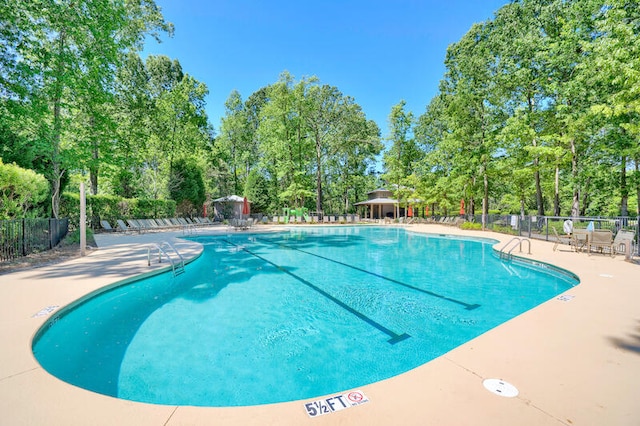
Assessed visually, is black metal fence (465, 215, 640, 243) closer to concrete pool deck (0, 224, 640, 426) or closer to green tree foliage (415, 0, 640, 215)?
Result: green tree foliage (415, 0, 640, 215)

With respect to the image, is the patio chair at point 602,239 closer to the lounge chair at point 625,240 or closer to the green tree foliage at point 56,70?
the lounge chair at point 625,240

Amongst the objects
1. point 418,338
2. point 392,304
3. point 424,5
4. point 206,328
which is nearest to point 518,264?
point 392,304

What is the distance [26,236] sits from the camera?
27.6 ft

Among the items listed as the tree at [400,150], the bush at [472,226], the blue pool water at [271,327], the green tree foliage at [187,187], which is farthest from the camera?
the tree at [400,150]

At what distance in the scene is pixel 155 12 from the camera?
17.9 meters

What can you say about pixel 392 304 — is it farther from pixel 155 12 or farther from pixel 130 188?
pixel 130 188

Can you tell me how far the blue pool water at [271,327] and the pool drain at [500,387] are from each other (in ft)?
4.42

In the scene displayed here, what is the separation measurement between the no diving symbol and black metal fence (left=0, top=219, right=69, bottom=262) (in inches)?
392

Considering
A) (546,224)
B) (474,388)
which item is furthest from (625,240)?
(474,388)

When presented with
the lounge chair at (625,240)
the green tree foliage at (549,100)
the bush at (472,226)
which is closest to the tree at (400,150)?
the green tree foliage at (549,100)

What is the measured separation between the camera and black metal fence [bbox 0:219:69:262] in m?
7.62

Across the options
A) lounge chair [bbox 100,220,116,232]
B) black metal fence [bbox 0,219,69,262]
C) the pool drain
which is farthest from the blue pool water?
lounge chair [bbox 100,220,116,232]

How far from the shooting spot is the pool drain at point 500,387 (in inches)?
86.4

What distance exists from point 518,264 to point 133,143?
24749 mm
